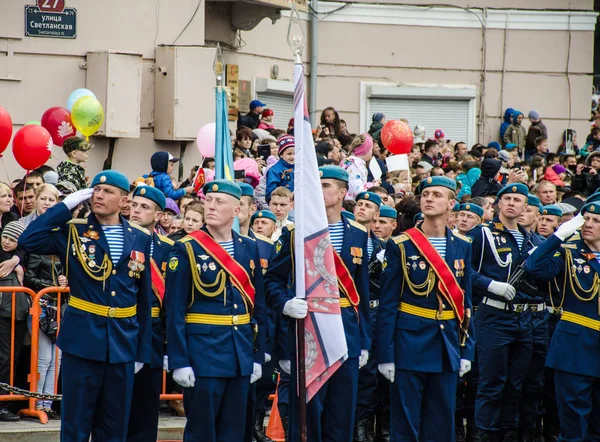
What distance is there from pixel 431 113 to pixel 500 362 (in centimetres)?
1239

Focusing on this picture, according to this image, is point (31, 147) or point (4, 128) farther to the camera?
point (31, 147)

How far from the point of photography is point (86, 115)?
12766mm

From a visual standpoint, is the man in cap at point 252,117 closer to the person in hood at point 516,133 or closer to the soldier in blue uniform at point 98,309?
the person in hood at point 516,133

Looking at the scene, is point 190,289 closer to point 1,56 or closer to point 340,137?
point 1,56

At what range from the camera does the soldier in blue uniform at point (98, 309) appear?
7922mm

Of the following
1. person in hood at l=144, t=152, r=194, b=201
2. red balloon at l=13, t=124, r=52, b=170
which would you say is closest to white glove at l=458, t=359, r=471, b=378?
person in hood at l=144, t=152, r=194, b=201

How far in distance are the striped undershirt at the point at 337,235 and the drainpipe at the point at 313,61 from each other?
39.9ft

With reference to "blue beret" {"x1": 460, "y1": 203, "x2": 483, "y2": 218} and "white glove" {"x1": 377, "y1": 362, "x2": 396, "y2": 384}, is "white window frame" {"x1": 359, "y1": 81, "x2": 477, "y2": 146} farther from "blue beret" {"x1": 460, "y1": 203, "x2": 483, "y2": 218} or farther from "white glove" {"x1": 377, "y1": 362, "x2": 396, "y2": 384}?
"white glove" {"x1": 377, "y1": 362, "x2": 396, "y2": 384}

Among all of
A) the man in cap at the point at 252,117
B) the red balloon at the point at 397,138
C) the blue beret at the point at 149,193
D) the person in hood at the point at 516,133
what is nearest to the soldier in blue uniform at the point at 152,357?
the blue beret at the point at 149,193

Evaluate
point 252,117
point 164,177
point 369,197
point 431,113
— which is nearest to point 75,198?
point 369,197

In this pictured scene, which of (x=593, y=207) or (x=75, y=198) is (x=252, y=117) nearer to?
(x=593, y=207)

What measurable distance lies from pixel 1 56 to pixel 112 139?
5.89 ft

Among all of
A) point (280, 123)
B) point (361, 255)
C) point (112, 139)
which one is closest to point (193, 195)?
point (112, 139)

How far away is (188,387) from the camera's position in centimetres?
788
